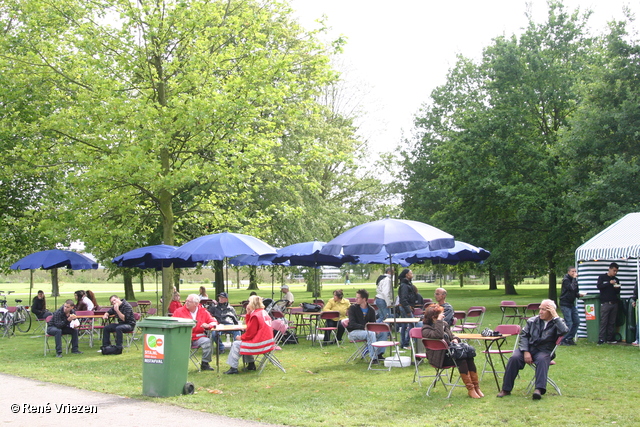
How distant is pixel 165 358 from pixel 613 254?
9468mm

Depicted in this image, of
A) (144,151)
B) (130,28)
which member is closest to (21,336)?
(144,151)

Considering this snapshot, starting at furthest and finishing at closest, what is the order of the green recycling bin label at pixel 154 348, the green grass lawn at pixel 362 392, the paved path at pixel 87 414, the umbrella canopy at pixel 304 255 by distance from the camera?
1. the umbrella canopy at pixel 304 255
2. the green recycling bin label at pixel 154 348
3. the green grass lawn at pixel 362 392
4. the paved path at pixel 87 414

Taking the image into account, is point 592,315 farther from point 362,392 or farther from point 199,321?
point 199,321

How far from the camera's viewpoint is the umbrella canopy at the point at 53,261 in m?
17.3

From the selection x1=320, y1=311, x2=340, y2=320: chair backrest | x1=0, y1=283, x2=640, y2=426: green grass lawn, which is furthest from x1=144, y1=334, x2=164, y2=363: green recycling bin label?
x1=320, y1=311, x2=340, y2=320: chair backrest

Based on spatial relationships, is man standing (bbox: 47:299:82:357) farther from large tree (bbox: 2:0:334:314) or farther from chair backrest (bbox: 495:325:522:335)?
chair backrest (bbox: 495:325:522:335)

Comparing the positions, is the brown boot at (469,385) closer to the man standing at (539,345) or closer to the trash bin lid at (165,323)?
the man standing at (539,345)

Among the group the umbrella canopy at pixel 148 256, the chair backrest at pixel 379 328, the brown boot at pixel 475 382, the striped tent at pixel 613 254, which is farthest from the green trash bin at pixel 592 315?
the umbrella canopy at pixel 148 256

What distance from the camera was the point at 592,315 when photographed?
1430 cm

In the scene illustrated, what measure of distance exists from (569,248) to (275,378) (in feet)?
58.8

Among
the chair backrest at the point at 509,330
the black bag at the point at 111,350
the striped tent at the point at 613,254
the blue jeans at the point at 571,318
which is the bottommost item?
the black bag at the point at 111,350

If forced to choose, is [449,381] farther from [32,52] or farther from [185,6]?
[32,52]

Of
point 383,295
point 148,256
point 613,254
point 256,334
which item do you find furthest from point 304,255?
point 613,254

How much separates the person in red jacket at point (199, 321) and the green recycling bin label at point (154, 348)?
204 cm
